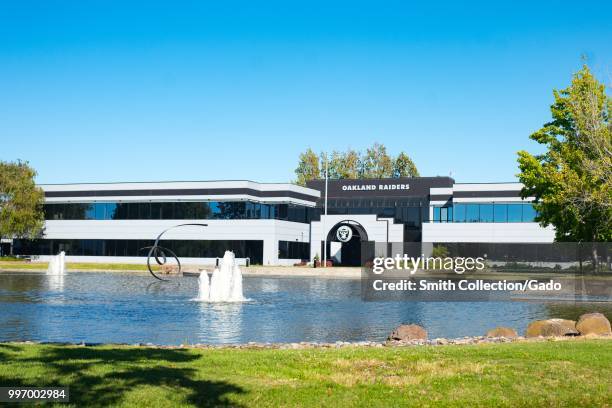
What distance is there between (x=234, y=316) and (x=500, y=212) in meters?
54.9

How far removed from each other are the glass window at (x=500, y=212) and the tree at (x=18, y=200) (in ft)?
162

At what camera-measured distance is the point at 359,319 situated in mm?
25469

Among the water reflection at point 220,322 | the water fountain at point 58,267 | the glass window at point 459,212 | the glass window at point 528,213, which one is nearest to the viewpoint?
the water reflection at point 220,322

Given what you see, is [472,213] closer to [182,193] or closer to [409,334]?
[182,193]

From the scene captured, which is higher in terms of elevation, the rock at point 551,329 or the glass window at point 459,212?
the glass window at point 459,212

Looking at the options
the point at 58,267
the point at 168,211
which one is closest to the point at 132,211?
the point at 168,211

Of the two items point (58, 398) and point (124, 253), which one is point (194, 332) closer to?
point (58, 398)

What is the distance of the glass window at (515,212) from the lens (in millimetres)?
74312

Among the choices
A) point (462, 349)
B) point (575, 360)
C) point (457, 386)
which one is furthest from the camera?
point (462, 349)

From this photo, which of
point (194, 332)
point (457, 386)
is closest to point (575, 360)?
point (457, 386)

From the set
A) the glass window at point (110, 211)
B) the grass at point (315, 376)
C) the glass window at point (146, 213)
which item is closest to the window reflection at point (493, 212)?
the glass window at point (146, 213)

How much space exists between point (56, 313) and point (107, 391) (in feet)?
56.3

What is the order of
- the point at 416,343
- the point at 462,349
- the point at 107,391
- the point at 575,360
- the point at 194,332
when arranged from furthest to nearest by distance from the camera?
1. the point at 194,332
2. the point at 416,343
3. the point at 462,349
4. the point at 575,360
5. the point at 107,391

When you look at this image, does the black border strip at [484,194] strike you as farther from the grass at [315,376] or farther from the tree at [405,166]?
the grass at [315,376]
